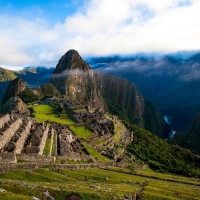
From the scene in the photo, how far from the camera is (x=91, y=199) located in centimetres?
2558

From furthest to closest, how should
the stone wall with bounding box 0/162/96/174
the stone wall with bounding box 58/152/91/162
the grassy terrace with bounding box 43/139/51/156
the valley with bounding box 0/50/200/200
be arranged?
the stone wall with bounding box 58/152/91/162 → the grassy terrace with bounding box 43/139/51/156 → the stone wall with bounding box 0/162/96/174 → the valley with bounding box 0/50/200/200

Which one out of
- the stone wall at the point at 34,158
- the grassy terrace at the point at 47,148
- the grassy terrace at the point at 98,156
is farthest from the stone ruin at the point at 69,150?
the stone wall at the point at 34,158

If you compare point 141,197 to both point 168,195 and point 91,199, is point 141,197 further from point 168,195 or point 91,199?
point 91,199

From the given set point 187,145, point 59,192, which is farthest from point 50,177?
point 187,145

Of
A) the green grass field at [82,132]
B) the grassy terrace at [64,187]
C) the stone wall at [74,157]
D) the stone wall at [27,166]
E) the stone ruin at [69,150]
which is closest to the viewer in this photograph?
the grassy terrace at [64,187]

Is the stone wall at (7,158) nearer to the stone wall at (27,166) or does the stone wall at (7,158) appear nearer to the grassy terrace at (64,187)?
the stone wall at (27,166)

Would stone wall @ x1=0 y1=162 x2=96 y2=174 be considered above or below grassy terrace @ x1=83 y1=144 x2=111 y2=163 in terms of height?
above

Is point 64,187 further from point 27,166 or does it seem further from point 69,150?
point 69,150

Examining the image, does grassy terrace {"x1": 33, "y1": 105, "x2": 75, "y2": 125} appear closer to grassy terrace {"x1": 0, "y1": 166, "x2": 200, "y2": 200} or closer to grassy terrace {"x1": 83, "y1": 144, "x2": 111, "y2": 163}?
grassy terrace {"x1": 83, "y1": 144, "x2": 111, "y2": 163}

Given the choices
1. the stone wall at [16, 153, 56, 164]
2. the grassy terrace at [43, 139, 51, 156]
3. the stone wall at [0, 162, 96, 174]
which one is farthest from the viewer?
the grassy terrace at [43, 139, 51, 156]

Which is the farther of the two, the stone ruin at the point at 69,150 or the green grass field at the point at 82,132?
the green grass field at the point at 82,132

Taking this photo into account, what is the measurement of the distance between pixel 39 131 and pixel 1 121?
8.08 m

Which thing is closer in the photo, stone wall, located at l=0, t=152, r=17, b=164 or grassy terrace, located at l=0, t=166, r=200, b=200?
grassy terrace, located at l=0, t=166, r=200, b=200

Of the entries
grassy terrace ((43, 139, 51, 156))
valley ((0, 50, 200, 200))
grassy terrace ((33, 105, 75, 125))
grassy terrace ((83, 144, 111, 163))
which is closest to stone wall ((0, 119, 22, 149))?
valley ((0, 50, 200, 200))
